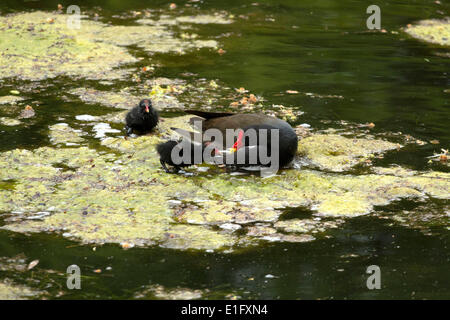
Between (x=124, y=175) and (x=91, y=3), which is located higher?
(x=91, y=3)

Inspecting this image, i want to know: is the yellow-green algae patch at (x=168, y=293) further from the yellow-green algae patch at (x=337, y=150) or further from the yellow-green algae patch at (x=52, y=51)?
the yellow-green algae patch at (x=52, y=51)

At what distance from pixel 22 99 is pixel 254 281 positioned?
182 inches

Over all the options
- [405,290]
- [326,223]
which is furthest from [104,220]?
[405,290]

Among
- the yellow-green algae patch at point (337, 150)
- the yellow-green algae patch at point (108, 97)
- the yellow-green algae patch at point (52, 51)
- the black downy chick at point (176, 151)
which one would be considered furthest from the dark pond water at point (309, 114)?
the black downy chick at point (176, 151)

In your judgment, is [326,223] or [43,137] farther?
[43,137]

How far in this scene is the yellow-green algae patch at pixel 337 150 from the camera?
641cm

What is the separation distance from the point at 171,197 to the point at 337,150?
6.15 feet

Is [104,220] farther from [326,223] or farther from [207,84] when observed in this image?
[207,84]

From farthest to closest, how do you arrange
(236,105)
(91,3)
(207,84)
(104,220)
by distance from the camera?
(91,3) → (207,84) → (236,105) → (104,220)

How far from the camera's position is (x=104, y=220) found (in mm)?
5219

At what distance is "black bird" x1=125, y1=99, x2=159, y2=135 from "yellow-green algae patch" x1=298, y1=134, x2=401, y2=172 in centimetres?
152

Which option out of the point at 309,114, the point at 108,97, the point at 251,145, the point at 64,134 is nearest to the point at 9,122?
the point at 64,134

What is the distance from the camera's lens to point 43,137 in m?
6.93
